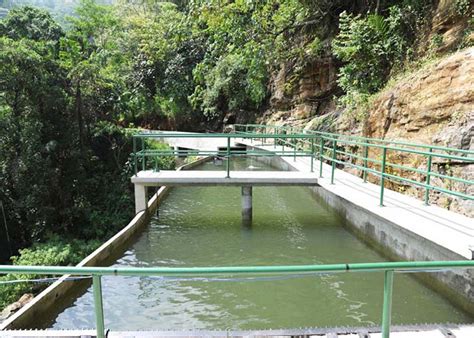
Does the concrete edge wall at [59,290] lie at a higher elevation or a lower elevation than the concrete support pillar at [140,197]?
lower

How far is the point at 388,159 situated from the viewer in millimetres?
9086

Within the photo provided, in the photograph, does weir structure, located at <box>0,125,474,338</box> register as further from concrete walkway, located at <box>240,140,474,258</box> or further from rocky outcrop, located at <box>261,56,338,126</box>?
rocky outcrop, located at <box>261,56,338,126</box>

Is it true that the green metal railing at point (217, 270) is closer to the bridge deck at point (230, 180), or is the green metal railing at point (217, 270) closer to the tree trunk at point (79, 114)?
the bridge deck at point (230, 180)

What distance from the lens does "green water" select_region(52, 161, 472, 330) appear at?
546cm

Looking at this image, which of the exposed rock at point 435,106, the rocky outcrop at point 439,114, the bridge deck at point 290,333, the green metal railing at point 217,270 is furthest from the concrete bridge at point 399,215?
the green metal railing at point 217,270

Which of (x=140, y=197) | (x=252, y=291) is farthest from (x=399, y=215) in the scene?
(x=140, y=197)

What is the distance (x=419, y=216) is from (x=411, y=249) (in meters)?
0.83

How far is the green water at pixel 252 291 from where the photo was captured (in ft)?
17.9

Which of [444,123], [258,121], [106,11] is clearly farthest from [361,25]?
[106,11]

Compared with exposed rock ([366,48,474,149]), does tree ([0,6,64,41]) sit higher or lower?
higher

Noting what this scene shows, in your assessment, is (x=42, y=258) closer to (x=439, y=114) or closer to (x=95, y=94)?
(x=95, y=94)

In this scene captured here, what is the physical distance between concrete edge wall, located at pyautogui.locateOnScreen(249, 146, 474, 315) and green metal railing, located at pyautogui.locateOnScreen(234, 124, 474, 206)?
0.80 m

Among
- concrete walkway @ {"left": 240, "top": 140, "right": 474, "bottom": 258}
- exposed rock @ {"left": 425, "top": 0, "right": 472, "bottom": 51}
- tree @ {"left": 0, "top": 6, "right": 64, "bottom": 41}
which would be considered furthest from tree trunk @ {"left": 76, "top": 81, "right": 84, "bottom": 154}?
tree @ {"left": 0, "top": 6, "right": 64, "bottom": 41}

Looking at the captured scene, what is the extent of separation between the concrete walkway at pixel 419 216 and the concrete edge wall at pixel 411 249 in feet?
0.58
